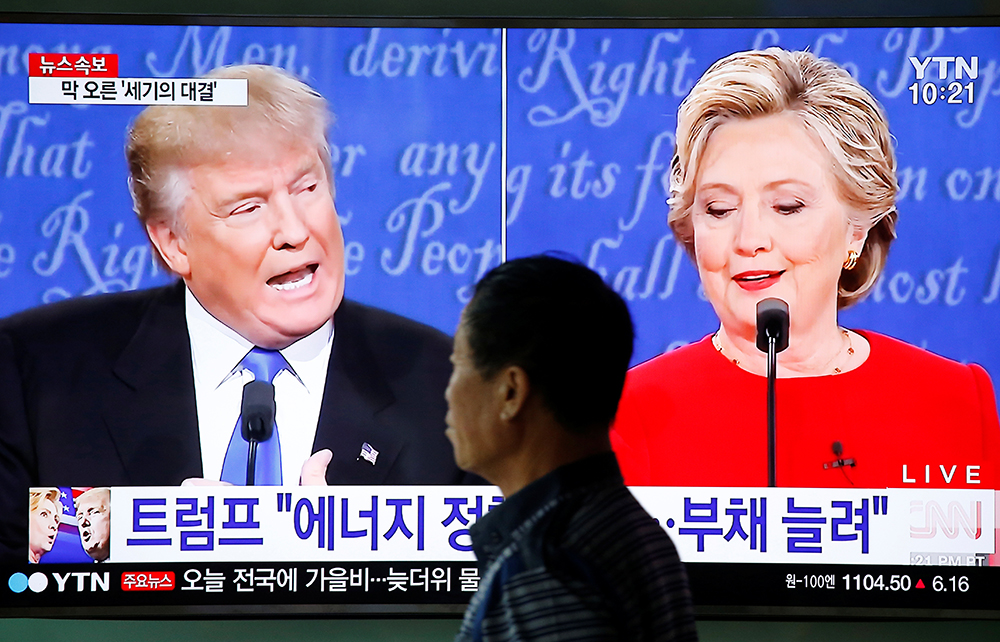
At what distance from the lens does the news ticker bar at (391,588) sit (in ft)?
9.05

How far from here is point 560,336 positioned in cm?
116

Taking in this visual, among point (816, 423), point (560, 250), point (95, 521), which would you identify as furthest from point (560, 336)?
point (95, 521)

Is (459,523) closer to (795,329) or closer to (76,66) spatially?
(795,329)

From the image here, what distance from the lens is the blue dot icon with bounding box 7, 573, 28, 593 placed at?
2770 millimetres

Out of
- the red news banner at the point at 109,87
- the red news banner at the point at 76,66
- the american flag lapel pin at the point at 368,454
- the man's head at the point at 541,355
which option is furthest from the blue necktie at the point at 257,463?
the man's head at the point at 541,355

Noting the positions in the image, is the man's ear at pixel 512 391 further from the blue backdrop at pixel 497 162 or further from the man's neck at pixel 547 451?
the blue backdrop at pixel 497 162

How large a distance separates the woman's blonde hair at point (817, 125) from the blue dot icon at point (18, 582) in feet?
7.04

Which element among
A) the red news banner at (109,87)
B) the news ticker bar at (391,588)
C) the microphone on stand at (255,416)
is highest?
the red news banner at (109,87)

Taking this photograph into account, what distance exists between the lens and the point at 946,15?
2.90 metres

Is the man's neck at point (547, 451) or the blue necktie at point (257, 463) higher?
the blue necktie at point (257, 463)

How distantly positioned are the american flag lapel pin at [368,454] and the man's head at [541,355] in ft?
5.37

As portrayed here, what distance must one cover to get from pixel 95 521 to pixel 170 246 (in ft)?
2.71

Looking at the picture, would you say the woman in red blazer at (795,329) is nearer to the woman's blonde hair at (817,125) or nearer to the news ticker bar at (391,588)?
the woman's blonde hair at (817,125)

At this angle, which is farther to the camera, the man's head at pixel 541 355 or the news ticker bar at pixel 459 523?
the news ticker bar at pixel 459 523
